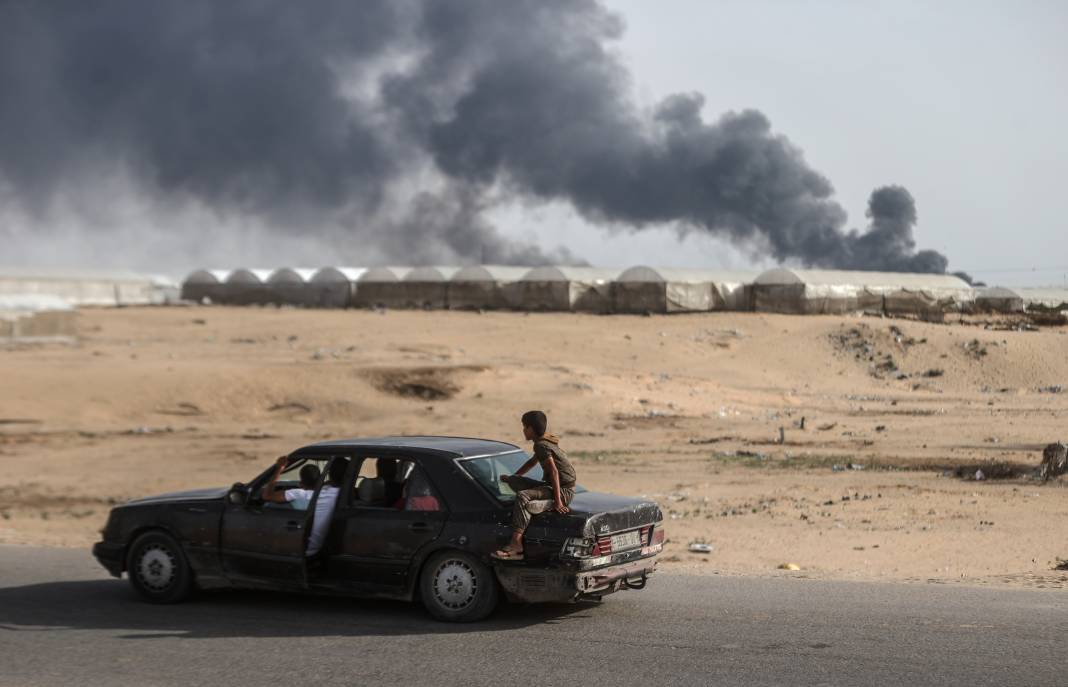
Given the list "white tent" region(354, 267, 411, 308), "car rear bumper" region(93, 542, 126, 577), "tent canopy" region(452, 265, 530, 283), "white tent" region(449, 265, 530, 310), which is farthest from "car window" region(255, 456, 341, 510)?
"white tent" region(354, 267, 411, 308)

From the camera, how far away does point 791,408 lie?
29.6m

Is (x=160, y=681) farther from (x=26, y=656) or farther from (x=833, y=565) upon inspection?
(x=833, y=565)

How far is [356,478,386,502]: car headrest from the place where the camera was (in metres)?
9.30

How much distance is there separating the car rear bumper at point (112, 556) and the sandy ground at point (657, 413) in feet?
18.7

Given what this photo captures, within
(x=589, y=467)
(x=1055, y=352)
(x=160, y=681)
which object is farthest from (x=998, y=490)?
(x=1055, y=352)

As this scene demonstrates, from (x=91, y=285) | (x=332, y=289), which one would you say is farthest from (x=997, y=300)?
(x=91, y=285)

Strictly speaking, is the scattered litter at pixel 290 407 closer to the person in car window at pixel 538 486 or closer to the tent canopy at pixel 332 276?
the person in car window at pixel 538 486

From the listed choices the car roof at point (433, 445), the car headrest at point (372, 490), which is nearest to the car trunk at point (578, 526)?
the car roof at point (433, 445)

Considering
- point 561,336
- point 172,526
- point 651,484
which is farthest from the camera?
point 561,336

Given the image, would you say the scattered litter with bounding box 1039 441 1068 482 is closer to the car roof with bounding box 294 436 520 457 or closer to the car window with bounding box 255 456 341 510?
the car roof with bounding box 294 436 520 457

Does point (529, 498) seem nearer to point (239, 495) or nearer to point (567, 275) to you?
point (239, 495)

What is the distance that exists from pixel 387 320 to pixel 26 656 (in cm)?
3704

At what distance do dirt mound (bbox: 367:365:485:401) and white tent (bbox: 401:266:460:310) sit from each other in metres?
24.0

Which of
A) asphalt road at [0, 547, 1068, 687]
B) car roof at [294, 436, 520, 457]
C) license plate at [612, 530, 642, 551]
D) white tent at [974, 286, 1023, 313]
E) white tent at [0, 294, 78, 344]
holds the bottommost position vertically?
asphalt road at [0, 547, 1068, 687]
